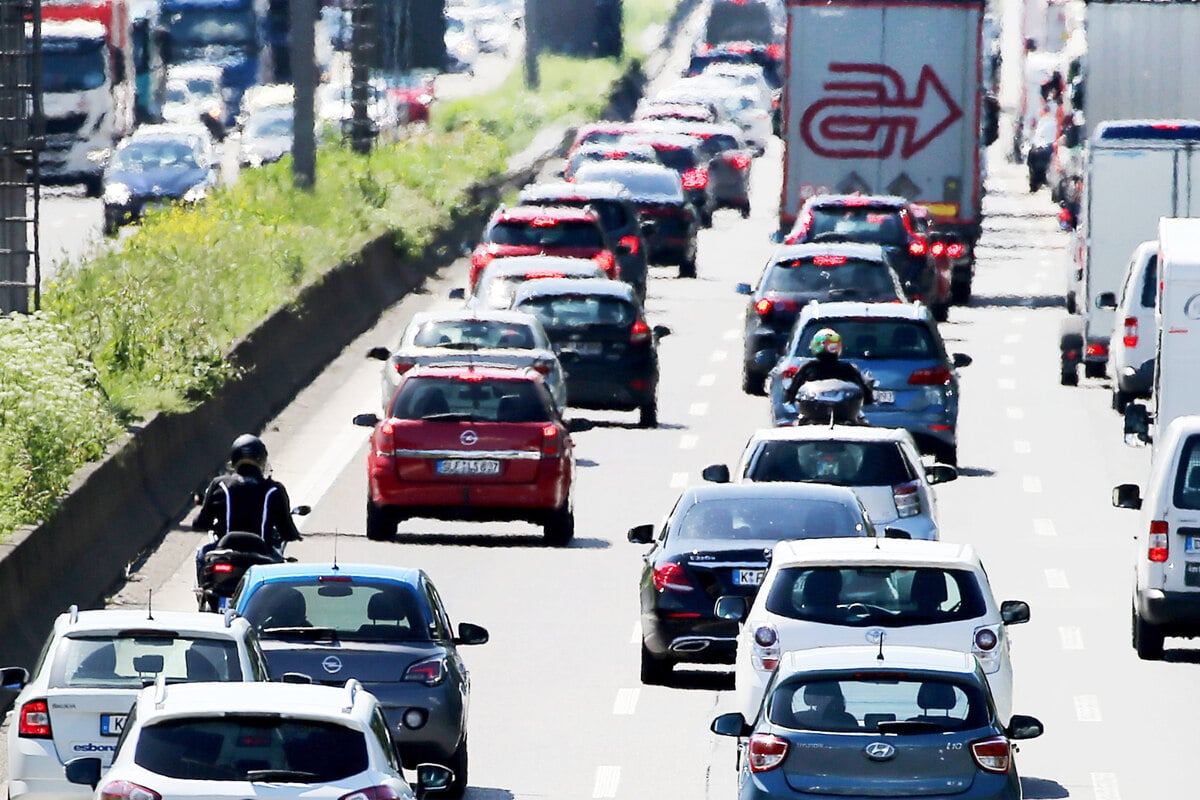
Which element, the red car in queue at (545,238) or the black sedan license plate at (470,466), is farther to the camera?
the red car in queue at (545,238)

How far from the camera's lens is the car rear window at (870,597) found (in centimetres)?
1714

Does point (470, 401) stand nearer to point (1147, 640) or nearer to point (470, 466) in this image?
point (470, 466)

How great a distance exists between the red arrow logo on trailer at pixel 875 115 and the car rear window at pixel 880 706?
32.9 metres

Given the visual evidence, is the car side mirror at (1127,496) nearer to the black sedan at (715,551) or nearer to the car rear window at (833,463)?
the car rear window at (833,463)

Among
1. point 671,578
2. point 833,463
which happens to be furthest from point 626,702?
point 833,463

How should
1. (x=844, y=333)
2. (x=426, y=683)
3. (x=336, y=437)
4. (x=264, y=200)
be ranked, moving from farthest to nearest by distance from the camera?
(x=264, y=200) → (x=336, y=437) → (x=844, y=333) → (x=426, y=683)

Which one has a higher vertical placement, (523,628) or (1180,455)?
(1180,455)

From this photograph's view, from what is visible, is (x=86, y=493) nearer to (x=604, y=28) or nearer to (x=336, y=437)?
(x=336, y=437)

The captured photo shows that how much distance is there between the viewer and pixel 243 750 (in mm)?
11641

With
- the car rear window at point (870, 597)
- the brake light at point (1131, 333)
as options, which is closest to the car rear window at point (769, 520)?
the car rear window at point (870, 597)

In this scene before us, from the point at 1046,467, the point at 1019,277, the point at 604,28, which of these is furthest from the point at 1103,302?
the point at 604,28

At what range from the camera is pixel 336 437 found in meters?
33.2

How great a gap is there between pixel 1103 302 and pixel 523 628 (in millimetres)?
14606

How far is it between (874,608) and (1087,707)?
3137 mm
